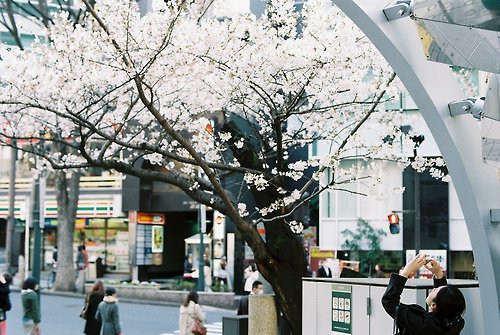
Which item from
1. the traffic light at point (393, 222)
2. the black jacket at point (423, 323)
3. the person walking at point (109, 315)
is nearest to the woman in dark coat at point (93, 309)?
the person walking at point (109, 315)

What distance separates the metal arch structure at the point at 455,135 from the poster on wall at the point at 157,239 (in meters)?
36.5

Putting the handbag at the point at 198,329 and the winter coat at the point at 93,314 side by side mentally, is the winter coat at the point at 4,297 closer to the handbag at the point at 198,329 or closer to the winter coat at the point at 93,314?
the winter coat at the point at 93,314

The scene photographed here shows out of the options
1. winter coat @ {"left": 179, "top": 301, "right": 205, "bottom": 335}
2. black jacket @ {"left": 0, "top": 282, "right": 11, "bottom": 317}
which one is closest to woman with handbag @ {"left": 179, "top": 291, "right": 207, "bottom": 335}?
winter coat @ {"left": 179, "top": 301, "right": 205, "bottom": 335}

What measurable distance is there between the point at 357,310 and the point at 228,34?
5465 millimetres

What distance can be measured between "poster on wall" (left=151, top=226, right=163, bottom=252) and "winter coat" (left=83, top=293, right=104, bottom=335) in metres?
27.1

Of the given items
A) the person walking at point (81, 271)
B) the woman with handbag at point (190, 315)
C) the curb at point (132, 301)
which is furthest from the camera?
the person walking at point (81, 271)

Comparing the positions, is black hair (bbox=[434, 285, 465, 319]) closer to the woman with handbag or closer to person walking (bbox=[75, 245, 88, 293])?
the woman with handbag

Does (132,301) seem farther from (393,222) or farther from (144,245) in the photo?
(144,245)

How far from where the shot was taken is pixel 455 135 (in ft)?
15.7

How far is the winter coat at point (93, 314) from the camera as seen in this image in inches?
533

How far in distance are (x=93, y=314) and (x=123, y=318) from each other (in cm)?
979

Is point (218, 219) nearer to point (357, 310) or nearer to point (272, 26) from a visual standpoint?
point (272, 26)

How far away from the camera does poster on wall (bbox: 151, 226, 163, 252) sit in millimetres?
40875

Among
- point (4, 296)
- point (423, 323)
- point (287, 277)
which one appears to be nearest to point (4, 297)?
point (4, 296)
